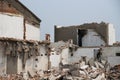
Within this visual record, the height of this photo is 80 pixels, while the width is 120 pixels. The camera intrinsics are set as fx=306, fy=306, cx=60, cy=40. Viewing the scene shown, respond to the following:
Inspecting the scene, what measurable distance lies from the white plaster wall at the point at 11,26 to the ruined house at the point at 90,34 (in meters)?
10.9

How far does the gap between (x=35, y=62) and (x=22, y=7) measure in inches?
261

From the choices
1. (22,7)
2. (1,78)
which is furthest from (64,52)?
(1,78)

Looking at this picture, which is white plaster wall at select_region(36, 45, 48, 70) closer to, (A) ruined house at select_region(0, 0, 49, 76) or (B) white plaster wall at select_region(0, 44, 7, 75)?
(A) ruined house at select_region(0, 0, 49, 76)

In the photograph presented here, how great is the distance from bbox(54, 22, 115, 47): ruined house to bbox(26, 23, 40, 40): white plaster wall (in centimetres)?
562

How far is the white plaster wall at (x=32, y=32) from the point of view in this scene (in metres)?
25.8

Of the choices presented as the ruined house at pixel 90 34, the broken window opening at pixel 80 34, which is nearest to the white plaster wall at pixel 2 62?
the ruined house at pixel 90 34

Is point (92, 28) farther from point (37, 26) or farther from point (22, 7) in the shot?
point (22, 7)

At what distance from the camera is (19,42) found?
62.2 feet

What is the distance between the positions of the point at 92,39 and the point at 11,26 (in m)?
13.4

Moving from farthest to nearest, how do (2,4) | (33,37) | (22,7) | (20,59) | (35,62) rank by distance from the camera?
1. (33,37)
2. (22,7)
3. (2,4)
4. (35,62)
5. (20,59)

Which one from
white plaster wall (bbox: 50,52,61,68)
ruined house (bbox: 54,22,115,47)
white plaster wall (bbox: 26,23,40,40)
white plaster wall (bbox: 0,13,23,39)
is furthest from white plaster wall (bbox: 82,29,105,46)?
white plaster wall (bbox: 0,13,23,39)

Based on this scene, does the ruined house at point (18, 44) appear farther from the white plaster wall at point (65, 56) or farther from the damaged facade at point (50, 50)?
the white plaster wall at point (65, 56)

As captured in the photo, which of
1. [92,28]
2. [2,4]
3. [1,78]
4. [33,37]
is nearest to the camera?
[1,78]

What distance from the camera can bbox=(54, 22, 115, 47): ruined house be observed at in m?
32.6
